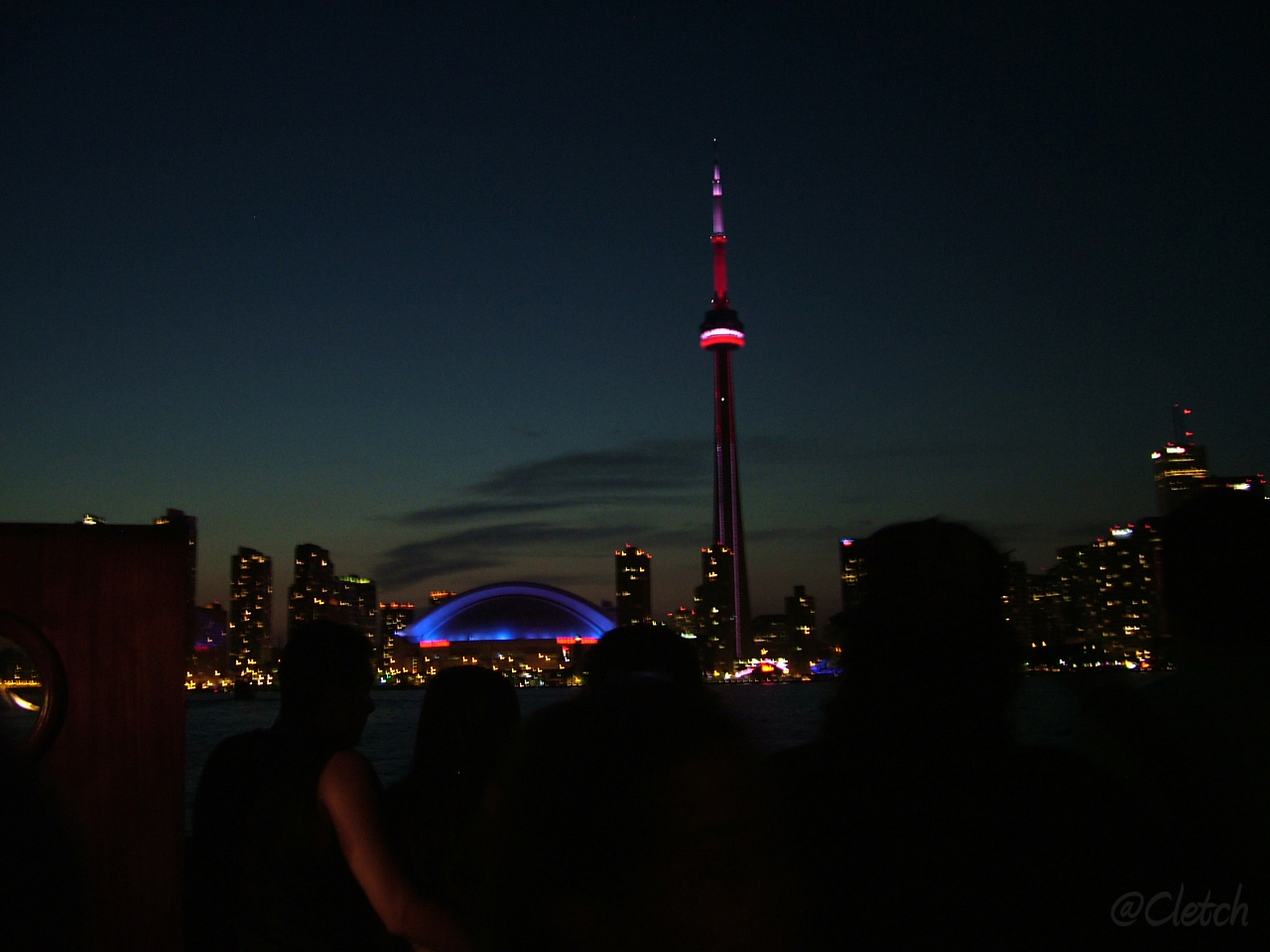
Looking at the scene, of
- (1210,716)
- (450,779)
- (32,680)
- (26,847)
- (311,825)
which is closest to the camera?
(26,847)

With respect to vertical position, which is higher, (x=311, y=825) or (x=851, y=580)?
(x=851, y=580)

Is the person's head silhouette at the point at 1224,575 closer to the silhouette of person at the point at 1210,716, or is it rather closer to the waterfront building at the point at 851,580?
the silhouette of person at the point at 1210,716

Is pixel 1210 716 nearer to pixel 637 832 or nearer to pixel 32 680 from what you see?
pixel 637 832

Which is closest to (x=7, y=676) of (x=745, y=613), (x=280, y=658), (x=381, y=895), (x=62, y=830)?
(x=280, y=658)

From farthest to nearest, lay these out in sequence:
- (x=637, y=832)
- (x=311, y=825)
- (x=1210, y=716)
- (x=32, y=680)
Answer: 1. (x=32, y=680)
2. (x=311, y=825)
3. (x=1210, y=716)
4. (x=637, y=832)

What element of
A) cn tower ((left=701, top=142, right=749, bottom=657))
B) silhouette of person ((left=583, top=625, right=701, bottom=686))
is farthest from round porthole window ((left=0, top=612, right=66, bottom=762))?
cn tower ((left=701, top=142, right=749, bottom=657))

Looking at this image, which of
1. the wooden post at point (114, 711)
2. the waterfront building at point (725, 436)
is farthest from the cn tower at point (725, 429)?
the wooden post at point (114, 711)

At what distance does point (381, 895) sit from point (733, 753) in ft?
4.33

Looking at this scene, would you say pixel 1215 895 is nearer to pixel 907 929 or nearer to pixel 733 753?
pixel 907 929

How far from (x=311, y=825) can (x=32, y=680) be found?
133 centimetres

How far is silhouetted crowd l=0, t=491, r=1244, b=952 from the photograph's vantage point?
2.80ft

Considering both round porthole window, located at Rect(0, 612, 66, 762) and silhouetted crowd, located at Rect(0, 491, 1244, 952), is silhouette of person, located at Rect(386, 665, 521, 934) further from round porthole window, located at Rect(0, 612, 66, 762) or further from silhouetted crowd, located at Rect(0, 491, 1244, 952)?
round porthole window, located at Rect(0, 612, 66, 762)

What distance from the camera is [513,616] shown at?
109 metres

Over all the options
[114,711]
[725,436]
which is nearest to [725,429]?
[725,436]
